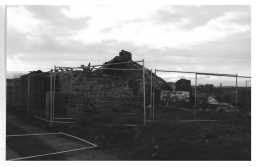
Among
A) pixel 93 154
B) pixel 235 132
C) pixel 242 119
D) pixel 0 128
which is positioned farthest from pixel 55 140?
pixel 242 119

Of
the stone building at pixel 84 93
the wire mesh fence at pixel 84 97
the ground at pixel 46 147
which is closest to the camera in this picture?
the ground at pixel 46 147

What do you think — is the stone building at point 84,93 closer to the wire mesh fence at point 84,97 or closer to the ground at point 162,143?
the wire mesh fence at point 84,97

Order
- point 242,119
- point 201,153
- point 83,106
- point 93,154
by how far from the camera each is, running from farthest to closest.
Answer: point 83,106 < point 242,119 < point 93,154 < point 201,153

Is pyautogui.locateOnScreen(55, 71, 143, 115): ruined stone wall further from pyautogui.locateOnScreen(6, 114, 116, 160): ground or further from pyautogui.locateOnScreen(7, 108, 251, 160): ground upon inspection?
pyautogui.locateOnScreen(7, 108, 251, 160): ground

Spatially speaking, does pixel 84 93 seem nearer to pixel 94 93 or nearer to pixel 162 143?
pixel 94 93

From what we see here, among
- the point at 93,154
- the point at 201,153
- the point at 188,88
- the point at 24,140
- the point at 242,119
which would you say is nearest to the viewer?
the point at 201,153

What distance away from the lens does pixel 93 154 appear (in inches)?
270

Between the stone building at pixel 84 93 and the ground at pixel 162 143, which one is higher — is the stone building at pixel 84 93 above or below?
above

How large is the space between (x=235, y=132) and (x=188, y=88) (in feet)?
40.2

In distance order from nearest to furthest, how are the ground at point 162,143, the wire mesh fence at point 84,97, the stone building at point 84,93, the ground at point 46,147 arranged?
the ground at point 162,143 < the ground at point 46,147 < the wire mesh fence at point 84,97 < the stone building at point 84,93

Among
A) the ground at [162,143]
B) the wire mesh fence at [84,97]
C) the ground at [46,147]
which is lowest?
the ground at [46,147]

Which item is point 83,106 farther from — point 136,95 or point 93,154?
point 93,154

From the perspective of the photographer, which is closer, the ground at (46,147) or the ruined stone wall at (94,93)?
the ground at (46,147)

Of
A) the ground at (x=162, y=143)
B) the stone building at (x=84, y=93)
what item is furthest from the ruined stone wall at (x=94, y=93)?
the ground at (x=162, y=143)
